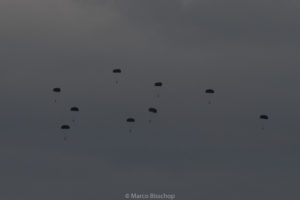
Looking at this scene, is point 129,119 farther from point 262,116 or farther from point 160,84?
point 262,116

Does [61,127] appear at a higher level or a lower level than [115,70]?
lower

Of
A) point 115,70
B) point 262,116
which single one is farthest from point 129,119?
point 262,116

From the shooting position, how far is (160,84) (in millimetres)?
134125

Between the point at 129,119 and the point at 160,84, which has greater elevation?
the point at 160,84

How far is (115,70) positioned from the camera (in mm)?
127375

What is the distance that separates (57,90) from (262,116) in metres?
37.0

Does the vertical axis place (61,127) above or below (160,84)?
below

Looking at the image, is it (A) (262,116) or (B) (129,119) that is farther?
(A) (262,116)

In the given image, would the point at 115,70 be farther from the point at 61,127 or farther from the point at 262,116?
the point at 262,116

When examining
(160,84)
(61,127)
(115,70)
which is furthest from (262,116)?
(61,127)

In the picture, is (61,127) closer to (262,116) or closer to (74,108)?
(74,108)

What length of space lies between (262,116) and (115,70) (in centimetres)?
2772

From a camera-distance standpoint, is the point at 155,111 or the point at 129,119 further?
the point at 155,111

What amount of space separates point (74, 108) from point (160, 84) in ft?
55.4
